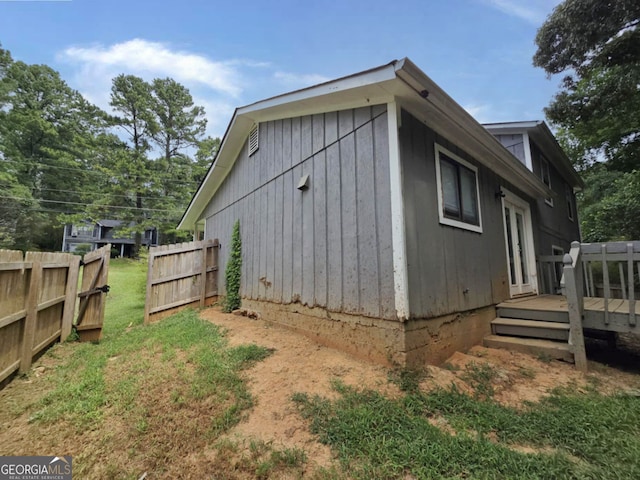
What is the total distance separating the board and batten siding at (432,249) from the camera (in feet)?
10.7

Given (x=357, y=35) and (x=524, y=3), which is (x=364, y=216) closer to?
(x=357, y=35)

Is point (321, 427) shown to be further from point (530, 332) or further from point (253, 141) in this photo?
point (253, 141)

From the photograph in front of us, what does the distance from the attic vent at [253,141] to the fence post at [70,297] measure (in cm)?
386

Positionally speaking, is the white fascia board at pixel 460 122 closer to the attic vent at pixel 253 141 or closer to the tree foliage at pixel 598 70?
the attic vent at pixel 253 141

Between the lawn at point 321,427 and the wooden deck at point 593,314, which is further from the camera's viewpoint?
the wooden deck at point 593,314

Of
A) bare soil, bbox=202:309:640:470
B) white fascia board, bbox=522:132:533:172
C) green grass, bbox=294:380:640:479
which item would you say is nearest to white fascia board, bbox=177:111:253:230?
bare soil, bbox=202:309:640:470

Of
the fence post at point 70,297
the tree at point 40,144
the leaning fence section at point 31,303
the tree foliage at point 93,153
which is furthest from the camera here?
the tree foliage at point 93,153

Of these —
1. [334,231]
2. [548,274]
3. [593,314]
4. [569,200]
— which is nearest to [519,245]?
[548,274]

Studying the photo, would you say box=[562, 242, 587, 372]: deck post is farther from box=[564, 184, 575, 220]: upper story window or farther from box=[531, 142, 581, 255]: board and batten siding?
box=[564, 184, 575, 220]: upper story window

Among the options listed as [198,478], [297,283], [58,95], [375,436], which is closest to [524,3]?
[297,283]

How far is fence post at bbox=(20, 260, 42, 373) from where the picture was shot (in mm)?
3146

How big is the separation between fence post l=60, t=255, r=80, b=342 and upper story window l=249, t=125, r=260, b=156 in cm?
386

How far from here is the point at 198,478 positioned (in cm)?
175

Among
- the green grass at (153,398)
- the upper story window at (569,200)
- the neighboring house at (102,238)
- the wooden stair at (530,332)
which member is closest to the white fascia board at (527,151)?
the upper story window at (569,200)
